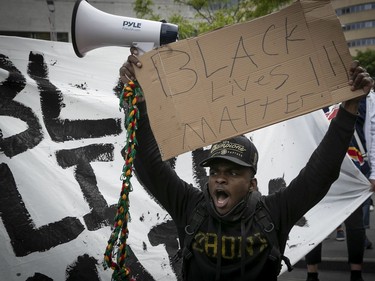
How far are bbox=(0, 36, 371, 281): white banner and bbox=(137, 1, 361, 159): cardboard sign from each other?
1.06m

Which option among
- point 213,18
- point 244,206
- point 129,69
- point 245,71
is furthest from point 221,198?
point 213,18

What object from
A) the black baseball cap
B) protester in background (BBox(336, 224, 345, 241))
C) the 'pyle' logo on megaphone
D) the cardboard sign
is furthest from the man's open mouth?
protester in background (BBox(336, 224, 345, 241))

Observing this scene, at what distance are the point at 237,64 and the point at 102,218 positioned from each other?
139 cm

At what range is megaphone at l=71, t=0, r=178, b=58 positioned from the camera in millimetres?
2229

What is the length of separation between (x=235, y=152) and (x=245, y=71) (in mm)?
336

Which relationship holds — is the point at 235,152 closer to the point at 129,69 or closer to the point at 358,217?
the point at 129,69

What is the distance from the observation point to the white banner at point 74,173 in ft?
8.97

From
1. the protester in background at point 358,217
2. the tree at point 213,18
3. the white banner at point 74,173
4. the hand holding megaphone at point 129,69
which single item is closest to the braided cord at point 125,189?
the hand holding megaphone at point 129,69

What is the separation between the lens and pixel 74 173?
304cm

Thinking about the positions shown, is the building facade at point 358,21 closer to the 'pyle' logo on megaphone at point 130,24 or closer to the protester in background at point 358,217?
the protester in background at point 358,217

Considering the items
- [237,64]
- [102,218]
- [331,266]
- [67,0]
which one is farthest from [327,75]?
[67,0]

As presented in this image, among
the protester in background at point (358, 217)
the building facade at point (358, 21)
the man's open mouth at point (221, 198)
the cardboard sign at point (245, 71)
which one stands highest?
the building facade at point (358, 21)

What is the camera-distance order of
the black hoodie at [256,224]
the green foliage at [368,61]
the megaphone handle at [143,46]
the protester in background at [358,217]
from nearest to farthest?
the black hoodie at [256,224], the megaphone handle at [143,46], the protester in background at [358,217], the green foliage at [368,61]

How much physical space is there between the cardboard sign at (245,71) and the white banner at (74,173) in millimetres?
1063
